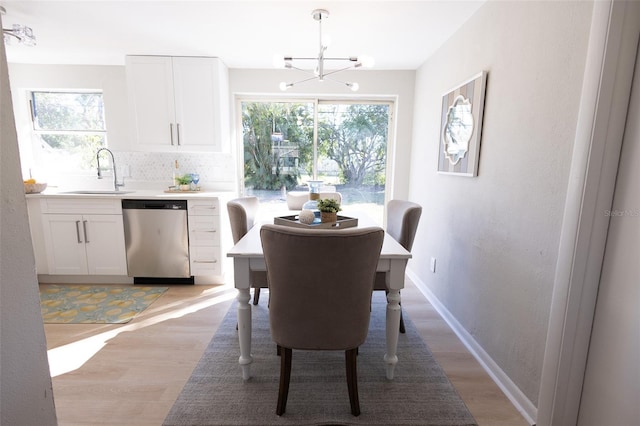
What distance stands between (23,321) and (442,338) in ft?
7.55

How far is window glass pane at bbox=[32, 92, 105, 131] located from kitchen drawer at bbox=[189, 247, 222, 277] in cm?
201

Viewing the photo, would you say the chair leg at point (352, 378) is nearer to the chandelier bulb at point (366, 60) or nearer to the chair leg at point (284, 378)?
the chair leg at point (284, 378)

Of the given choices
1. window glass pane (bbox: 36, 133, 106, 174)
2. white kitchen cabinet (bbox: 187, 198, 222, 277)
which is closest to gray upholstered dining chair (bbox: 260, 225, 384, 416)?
white kitchen cabinet (bbox: 187, 198, 222, 277)

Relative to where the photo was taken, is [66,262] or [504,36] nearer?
[504,36]

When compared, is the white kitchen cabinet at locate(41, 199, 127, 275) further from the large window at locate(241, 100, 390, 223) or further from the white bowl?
the large window at locate(241, 100, 390, 223)

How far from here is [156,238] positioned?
2957mm

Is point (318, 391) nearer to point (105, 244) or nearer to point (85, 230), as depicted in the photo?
point (105, 244)

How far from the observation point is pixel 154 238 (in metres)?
2.96

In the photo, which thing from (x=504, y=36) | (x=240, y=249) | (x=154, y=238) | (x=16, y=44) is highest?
(x=16, y=44)

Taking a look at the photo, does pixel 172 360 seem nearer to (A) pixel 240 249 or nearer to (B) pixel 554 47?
(A) pixel 240 249

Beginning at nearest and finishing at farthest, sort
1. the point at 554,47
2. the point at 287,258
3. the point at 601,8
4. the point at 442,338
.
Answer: the point at 601,8, the point at 287,258, the point at 554,47, the point at 442,338

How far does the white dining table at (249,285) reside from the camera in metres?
1.57

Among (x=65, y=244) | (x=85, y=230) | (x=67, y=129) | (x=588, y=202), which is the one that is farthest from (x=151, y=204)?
(x=588, y=202)

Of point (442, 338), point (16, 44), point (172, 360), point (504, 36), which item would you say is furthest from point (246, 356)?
point (16, 44)
